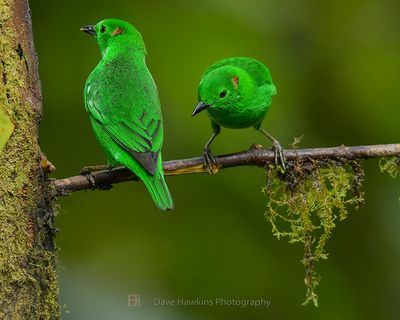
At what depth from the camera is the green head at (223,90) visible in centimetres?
452

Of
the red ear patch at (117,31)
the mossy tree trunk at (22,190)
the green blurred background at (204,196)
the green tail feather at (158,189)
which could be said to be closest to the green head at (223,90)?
the red ear patch at (117,31)

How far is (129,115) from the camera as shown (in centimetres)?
386

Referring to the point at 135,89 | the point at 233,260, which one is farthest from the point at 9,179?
the point at 233,260

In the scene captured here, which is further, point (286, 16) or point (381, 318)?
point (286, 16)

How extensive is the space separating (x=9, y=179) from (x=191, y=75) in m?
2.86

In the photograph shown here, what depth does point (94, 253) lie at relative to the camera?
5230 mm

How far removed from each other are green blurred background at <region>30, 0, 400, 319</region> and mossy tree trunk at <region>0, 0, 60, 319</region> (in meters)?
1.78

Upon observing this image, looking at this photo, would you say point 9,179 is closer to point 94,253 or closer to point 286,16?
point 94,253

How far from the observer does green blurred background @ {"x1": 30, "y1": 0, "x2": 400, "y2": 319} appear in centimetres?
520

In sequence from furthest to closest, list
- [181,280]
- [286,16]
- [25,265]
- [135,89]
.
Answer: [286,16], [181,280], [135,89], [25,265]

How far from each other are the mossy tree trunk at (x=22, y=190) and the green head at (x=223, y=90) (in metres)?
1.51

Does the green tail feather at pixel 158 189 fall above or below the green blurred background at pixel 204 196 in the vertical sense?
below

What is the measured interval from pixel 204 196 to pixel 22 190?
2.47 meters

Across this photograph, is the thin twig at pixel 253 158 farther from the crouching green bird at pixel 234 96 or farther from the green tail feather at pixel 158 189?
the crouching green bird at pixel 234 96
